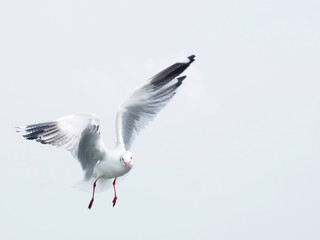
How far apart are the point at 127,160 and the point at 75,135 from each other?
0.96 m

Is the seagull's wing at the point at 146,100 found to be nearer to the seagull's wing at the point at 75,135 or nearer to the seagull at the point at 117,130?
the seagull at the point at 117,130

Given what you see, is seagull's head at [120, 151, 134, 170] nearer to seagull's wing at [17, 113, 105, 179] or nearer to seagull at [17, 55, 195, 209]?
seagull at [17, 55, 195, 209]

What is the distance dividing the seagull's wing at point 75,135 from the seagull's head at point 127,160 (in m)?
0.55

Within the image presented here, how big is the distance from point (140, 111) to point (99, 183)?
61.6 inches

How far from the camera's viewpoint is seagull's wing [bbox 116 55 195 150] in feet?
50.4

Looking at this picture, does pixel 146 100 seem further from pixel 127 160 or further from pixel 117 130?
pixel 127 160

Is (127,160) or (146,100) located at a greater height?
(146,100)

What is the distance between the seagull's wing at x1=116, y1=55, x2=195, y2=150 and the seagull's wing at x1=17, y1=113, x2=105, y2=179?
112 cm

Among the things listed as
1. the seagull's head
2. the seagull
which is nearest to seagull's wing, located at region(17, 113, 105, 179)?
the seagull

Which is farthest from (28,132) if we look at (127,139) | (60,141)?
(127,139)

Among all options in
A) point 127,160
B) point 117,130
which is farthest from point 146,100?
point 127,160

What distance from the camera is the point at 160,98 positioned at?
15.6m

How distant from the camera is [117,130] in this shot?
48.5ft

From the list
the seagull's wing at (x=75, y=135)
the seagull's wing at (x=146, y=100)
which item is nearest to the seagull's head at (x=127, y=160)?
the seagull's wing at (x=75, y=135)
